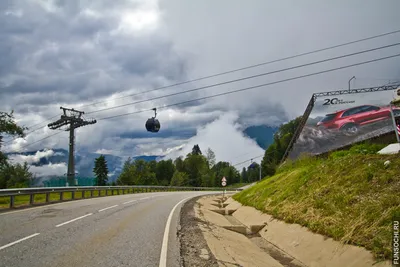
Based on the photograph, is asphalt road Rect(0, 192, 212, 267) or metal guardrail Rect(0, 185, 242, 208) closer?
asphalt road Rect(0, 192, 212, 267)

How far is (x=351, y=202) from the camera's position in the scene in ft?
28.2

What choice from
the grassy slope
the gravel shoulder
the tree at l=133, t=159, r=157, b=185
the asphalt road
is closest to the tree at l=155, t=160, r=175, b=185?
the tree at l=133, t=159, r=157, b=185

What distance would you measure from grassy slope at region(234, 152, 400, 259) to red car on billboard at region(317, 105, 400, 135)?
25.3 m

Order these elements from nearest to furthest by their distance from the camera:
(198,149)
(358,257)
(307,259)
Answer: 1. (358,257)
2. (307,259)
3. (198,149)

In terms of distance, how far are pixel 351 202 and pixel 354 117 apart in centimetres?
3124

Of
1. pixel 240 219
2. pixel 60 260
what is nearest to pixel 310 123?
pixel 240 219

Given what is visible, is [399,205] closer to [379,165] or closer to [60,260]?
[379,165]

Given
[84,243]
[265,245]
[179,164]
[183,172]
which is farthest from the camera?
[179,164]

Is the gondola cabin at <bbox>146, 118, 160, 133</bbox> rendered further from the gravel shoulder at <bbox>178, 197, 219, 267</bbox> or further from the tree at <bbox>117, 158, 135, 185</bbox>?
the tree at <bbox>117, 158, 135, 185</bbox>

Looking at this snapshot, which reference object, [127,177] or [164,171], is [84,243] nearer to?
[127,177]

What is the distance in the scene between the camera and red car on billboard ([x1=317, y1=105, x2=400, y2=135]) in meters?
34.5

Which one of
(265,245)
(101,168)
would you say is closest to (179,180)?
(101,168)

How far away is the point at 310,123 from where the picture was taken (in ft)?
136

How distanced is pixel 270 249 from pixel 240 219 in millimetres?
7160
